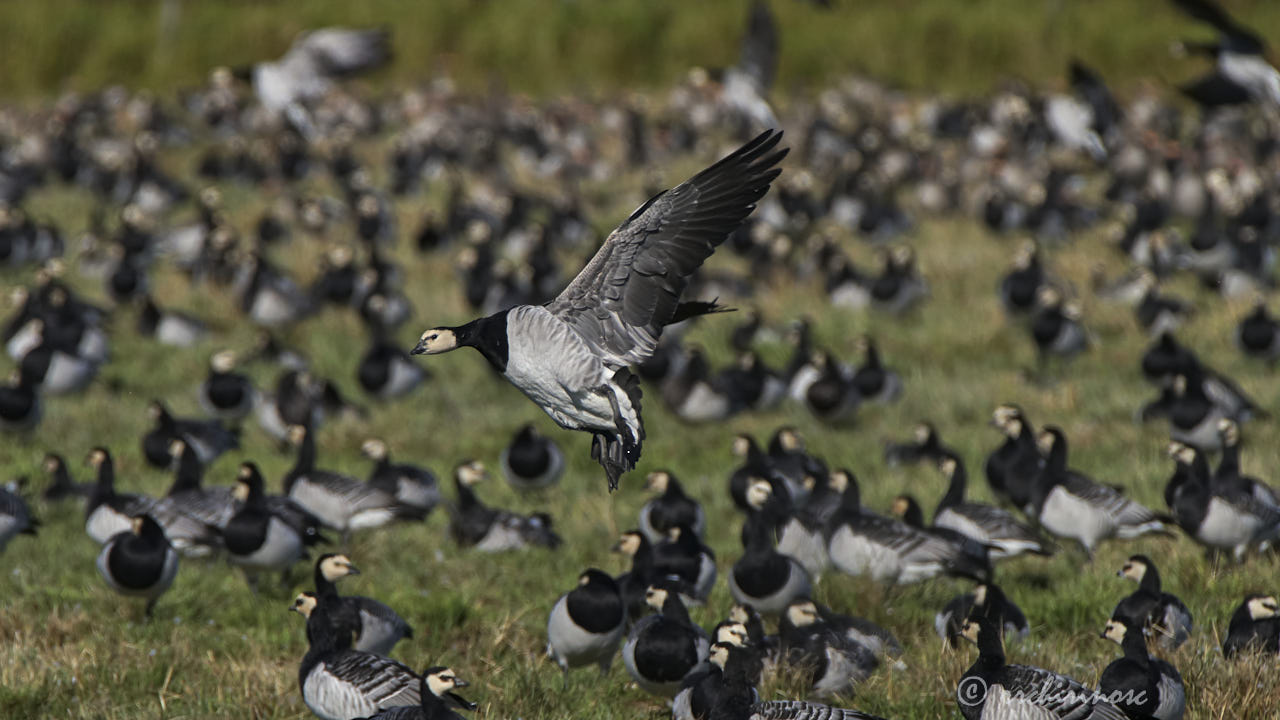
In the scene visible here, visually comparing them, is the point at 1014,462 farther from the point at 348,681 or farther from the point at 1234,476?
the point at 348,681

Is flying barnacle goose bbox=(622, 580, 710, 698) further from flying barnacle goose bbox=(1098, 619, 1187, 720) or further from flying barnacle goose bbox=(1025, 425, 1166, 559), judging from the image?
flying barnacle goose bbox=(1025, 425, 1166, 559)

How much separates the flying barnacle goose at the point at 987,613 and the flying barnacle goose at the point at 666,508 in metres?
2.26

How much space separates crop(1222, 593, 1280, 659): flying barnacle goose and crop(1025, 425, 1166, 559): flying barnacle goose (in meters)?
2.03

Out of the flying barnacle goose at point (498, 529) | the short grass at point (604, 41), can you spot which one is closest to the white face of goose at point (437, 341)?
the flying barnacle goose at point (498, 529)

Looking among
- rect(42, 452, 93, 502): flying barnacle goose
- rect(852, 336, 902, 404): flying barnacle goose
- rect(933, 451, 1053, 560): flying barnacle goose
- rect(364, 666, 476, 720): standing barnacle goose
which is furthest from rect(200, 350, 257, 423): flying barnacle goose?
rect(364, 666, 476, 720): standing barnacle goose

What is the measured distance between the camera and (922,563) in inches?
338

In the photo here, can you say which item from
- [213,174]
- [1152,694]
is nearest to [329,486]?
[1152,694]

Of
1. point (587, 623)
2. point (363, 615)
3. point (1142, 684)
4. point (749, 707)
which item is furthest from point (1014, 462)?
point (363, 615)

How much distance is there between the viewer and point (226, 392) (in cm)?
1262

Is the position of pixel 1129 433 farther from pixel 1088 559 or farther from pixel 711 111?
pixel 711 111

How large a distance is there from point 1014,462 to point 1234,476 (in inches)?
64.2

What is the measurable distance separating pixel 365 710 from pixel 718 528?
4.52 m

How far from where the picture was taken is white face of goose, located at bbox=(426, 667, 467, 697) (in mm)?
5828

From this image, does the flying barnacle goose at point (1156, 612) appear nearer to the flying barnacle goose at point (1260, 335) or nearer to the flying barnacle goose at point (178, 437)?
the flying barnacle goose at point (1260, 335)
